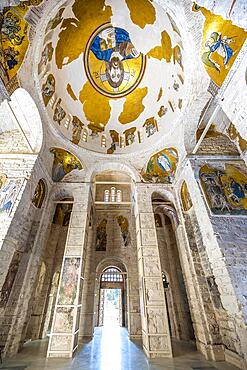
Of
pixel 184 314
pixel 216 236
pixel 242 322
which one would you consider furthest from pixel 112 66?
pixel 184 314

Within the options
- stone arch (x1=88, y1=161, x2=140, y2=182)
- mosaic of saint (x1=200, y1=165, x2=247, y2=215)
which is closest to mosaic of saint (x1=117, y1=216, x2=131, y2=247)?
stone arch (x1=88, y1=161, x2=140, y2=182)

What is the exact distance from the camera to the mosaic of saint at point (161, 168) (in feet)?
33.3

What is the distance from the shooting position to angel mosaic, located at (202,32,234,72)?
5.37m

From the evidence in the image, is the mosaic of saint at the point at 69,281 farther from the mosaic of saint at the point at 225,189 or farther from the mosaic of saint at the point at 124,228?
the mosaic of saint at the point at 225,189

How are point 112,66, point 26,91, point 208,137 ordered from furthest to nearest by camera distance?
point 112,66, point 208,137, point 26,91

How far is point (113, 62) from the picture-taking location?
10023mm

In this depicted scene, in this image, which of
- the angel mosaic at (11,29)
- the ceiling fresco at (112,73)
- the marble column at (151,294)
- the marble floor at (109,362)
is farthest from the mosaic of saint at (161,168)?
the marble floor at (109,362)

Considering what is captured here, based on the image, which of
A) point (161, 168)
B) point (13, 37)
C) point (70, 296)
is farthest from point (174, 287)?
point (13, 37)

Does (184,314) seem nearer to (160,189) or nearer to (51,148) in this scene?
(160,189)

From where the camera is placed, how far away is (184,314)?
11.3 metres

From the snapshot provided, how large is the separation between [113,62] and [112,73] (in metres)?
0.52

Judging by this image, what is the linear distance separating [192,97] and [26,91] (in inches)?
255

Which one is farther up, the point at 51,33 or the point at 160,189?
the point at 51,33

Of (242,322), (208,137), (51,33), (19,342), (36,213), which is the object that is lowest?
(19,342)
